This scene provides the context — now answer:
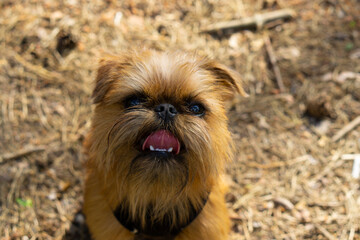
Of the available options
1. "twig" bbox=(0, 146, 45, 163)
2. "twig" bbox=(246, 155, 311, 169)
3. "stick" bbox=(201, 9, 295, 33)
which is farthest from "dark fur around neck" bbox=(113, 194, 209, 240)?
"stick" bbox=(201, 9, 295, 33)

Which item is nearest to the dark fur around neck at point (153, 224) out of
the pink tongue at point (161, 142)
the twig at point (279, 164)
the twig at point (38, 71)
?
the pink tongue at point (161, 142)

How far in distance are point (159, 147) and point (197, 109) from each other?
1.58ft

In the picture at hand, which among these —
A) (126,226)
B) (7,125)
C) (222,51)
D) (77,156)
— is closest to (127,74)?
(126,226)

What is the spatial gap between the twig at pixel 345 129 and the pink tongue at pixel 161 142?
2.62 meters

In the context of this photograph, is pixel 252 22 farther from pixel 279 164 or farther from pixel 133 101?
pixel 133 101

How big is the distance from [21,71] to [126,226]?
8.89ft

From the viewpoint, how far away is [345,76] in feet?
16.1

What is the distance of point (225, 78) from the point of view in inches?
131

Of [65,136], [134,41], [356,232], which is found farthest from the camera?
[134,41]

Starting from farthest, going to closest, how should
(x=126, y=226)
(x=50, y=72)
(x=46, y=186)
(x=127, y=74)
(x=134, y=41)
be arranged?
1. (x=134, y=41)
2. (x=50, y=72)
3. (x=46, y=186)
4. (x=126, y=226)
5. (x=127, y=74)

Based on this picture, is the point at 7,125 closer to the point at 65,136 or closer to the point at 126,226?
the point at 65,136

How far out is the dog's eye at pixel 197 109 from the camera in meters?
2.94

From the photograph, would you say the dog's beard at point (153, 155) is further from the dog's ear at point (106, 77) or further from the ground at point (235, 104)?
the ground at point (235, 104)

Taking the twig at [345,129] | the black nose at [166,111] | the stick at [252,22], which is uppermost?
the stick at [252,22]
